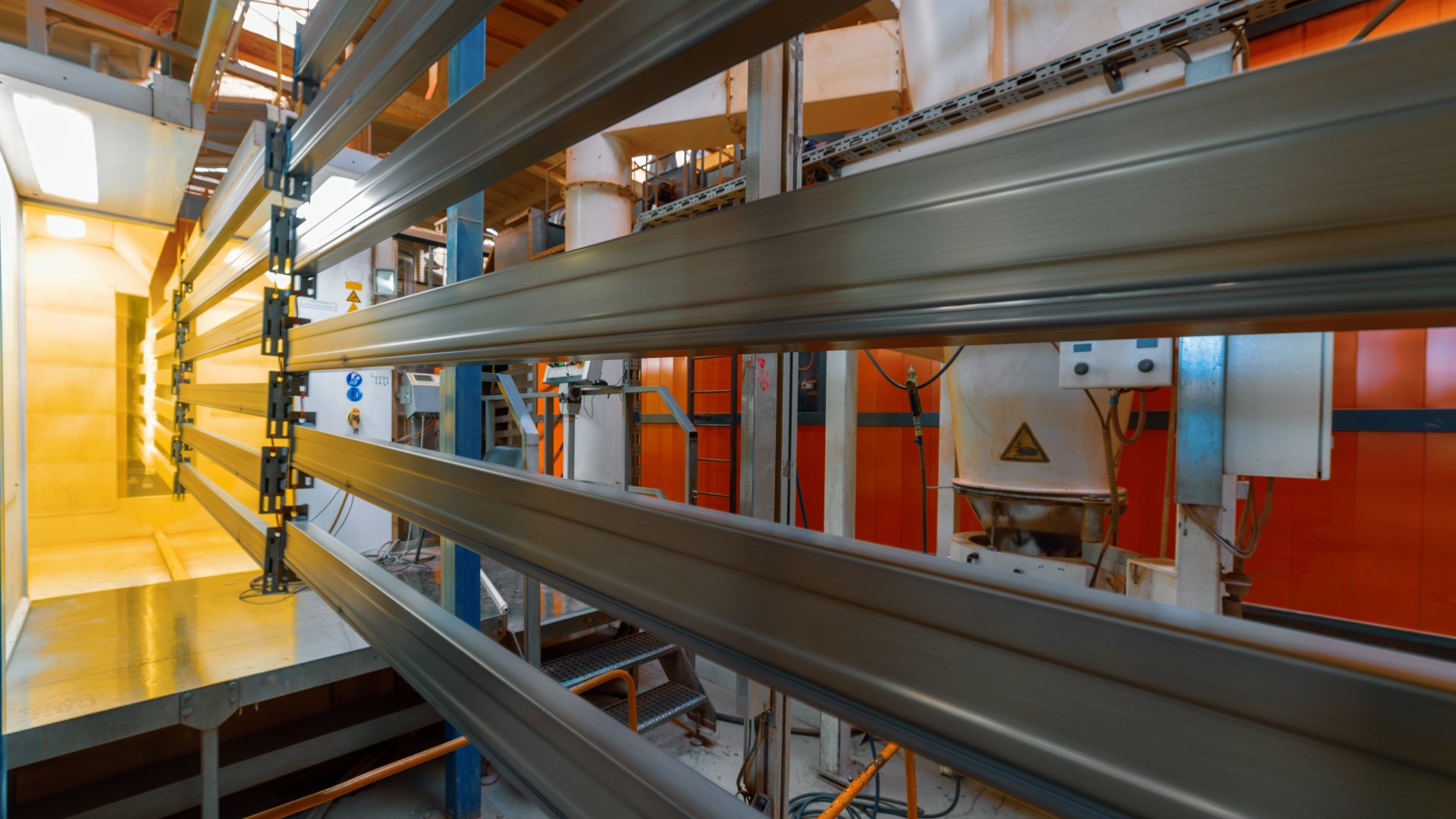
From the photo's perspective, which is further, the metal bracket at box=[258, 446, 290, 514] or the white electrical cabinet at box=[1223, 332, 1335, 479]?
the metal bracket at box=[258, 446, 290, 514]

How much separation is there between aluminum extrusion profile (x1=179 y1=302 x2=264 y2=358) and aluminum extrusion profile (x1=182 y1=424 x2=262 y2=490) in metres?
0.31

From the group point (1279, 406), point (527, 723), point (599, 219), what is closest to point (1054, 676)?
point (527, 723)

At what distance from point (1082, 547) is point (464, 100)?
Answer: 1.99m

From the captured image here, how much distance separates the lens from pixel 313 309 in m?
3.50

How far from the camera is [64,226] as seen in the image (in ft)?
10.5

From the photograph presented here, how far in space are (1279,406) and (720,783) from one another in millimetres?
2456

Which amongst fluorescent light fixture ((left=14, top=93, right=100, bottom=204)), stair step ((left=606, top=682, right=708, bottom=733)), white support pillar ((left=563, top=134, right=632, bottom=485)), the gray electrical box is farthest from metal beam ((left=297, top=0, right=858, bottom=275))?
white support pillar ((left=563, top=134, right=632, bottom=485))

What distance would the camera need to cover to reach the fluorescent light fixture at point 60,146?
1.75 metres

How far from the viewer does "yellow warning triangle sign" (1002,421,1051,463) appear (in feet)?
5.67

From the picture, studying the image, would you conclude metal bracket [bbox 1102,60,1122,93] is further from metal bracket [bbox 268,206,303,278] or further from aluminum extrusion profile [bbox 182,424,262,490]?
aluminum extrusion profile [bbox 182,424,262,490]

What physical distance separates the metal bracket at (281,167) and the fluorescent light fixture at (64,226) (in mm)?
2589

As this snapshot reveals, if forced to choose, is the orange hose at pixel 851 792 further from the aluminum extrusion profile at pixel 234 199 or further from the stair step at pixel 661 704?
the aluminum extrusion profile at pixel 234 199

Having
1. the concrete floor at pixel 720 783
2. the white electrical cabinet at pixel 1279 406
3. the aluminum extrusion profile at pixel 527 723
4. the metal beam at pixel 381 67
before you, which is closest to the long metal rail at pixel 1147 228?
the aluminum extrusion profile at pixel 527 723

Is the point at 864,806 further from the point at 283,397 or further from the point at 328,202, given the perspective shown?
the point at 328,202
